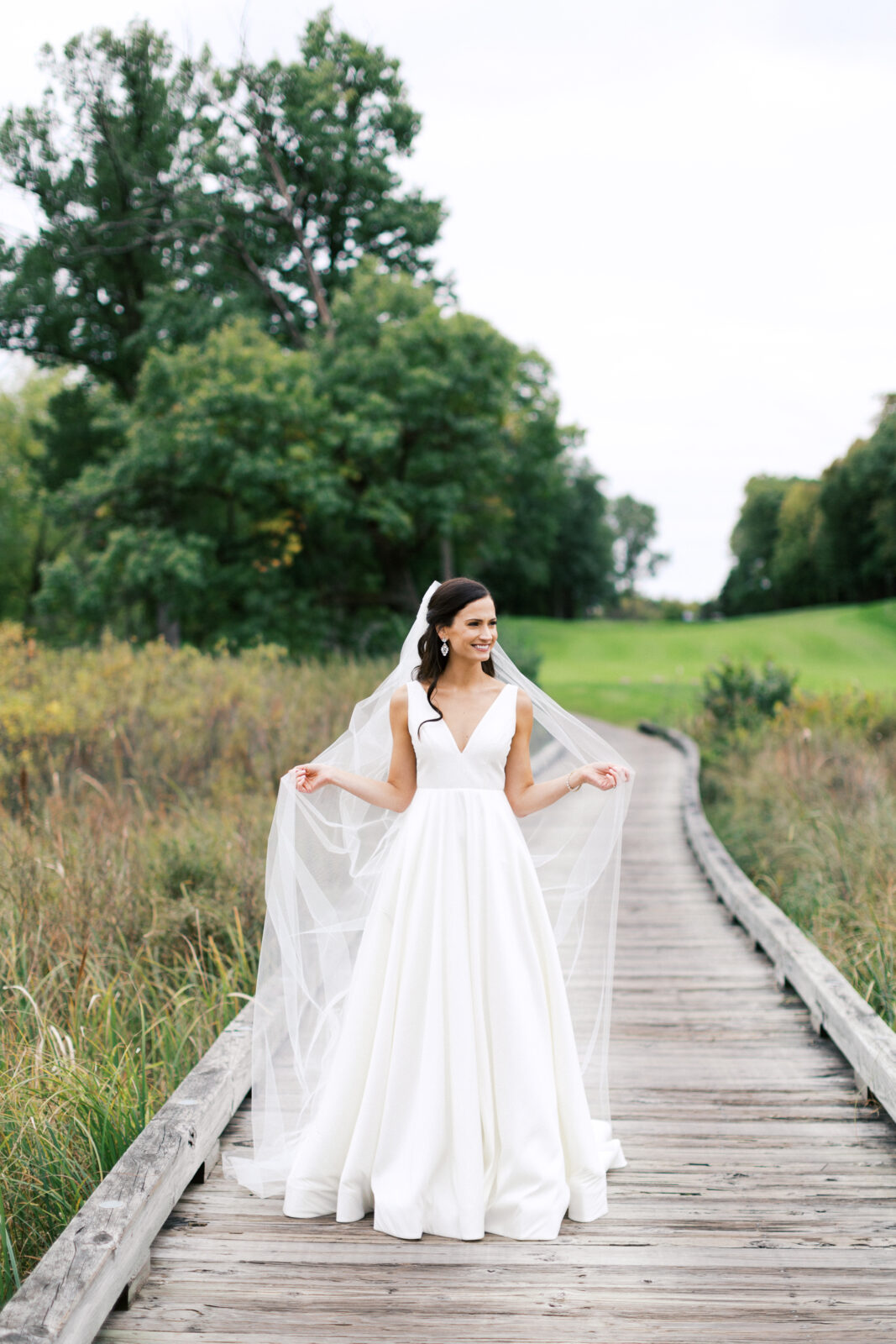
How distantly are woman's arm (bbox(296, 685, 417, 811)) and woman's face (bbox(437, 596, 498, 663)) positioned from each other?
25 cm

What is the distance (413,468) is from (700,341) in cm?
905

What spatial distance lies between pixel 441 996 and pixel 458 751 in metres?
0.74

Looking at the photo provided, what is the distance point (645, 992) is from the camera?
16.9 feet

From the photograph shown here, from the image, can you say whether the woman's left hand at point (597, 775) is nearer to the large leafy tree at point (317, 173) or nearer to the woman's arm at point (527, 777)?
the woman's arm at point (527, 777)

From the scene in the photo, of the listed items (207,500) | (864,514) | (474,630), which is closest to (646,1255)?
(474,630)

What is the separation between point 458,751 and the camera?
9.93 ft

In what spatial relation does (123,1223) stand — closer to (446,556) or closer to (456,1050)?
(456,1050)

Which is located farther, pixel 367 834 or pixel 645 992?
pixel 645 992

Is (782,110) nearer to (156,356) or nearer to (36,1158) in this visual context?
(156,356)

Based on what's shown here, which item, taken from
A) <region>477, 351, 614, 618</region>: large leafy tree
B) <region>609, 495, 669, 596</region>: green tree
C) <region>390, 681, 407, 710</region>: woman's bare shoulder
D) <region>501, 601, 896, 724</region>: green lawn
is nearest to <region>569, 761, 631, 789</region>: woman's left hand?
<region>390, 681, 407, 710</region>: woman's bare shoulder

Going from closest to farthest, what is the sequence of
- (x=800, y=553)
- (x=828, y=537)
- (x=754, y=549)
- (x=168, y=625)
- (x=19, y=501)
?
1. (x=168, y=625)
2. (x=19, y=501)
3. (x=828, y=537)
4. (x=800, y=553)
5. (x=754, y=549)

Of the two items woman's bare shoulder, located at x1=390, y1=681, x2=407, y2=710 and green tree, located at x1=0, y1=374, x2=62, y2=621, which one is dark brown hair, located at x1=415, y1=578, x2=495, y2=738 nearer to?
woman's bare shoulder, located at x1=390, y1=681, x2=407, y2=710

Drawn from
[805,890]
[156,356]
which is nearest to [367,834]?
[805,890]

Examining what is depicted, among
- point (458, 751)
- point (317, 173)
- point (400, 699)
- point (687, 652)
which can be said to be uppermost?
point (317, 173)
